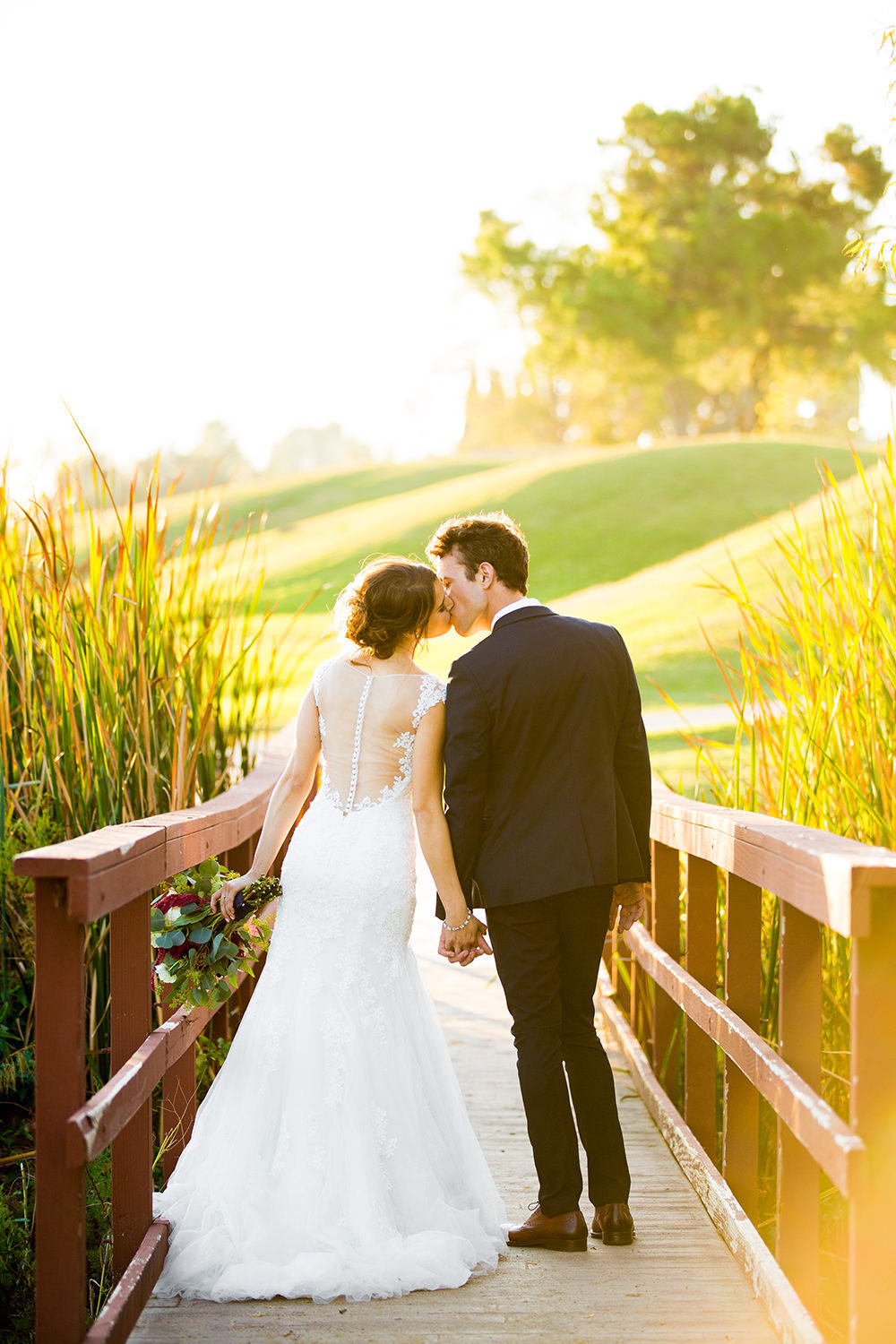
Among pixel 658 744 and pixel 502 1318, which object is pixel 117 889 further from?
pixel 658 744

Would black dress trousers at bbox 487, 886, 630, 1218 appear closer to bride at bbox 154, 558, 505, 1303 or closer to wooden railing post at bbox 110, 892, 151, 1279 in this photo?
bride at bbox 154, 558, 505, 1303

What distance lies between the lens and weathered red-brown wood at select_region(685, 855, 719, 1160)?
347 centimetres

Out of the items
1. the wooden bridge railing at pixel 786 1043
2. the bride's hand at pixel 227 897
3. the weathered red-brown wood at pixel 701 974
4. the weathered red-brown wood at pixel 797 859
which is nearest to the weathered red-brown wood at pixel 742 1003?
the wooden bridge railing at pixel 786 1043

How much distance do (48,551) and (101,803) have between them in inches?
33.2

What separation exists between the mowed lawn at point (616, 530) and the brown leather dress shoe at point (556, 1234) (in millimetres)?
13935

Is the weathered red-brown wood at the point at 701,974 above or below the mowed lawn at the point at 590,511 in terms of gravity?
below

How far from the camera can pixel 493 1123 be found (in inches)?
166

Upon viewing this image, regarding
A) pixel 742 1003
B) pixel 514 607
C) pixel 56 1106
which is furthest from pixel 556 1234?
pixel 514 607

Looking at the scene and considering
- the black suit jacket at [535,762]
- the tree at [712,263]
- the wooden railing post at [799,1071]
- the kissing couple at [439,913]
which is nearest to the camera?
the wooden railing post at [799,1071]

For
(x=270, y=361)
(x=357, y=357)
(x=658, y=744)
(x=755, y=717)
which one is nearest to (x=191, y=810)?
(x=755, y=717)

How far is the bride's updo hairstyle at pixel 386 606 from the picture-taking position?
A: 3.08 m

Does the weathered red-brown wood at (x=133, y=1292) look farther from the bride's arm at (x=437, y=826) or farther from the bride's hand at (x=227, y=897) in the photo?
the bride's arm at (x=437, y=826)

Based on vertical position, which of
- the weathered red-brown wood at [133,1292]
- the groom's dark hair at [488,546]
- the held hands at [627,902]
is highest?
the groom's dark hair at [488,546]

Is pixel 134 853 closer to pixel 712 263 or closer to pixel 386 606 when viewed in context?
pixel 386 606
